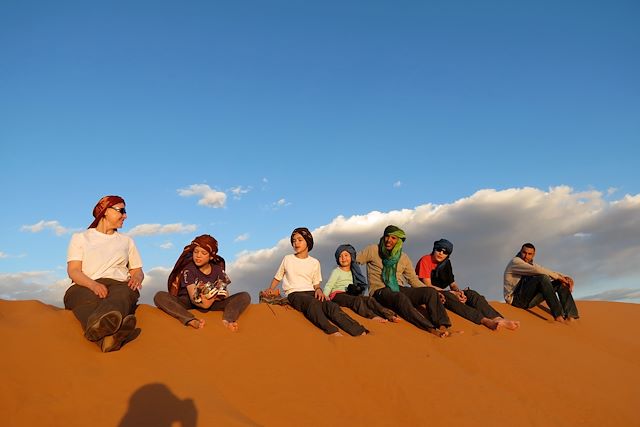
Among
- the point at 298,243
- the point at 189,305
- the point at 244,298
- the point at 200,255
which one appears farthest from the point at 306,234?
the point at 189,305

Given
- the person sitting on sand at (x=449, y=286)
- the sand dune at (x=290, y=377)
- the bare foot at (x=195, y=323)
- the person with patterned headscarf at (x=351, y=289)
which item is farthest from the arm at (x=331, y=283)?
the bare foot at (x=195, y=323)

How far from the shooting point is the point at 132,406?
4586mm

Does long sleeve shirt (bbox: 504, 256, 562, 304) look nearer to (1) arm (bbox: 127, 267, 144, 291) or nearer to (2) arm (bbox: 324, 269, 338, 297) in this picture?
(2) arm (bbox: 324, 269, 338, 297)

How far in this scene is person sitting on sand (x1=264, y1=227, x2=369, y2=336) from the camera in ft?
24.6

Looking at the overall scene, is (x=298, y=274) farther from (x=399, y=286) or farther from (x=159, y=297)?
(x=159, y=297)

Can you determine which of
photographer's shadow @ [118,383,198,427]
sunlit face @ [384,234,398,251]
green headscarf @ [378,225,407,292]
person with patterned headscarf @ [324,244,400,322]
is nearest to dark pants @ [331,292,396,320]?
person with patterned headscarf @ [324,244,400,322]

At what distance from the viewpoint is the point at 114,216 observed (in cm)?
629

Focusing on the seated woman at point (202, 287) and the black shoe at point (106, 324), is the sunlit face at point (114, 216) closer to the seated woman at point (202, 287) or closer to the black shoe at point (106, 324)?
the seated woman at point (202, 287)

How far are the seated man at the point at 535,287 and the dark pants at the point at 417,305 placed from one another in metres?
2.87

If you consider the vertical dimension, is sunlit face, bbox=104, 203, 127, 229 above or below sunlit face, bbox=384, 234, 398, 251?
below

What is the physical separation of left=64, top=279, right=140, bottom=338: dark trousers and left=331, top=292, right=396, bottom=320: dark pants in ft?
11.6

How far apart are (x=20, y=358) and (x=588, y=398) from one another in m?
6.51

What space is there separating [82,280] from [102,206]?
973 millimetres

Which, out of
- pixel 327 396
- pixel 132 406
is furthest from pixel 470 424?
pixel 132 406
